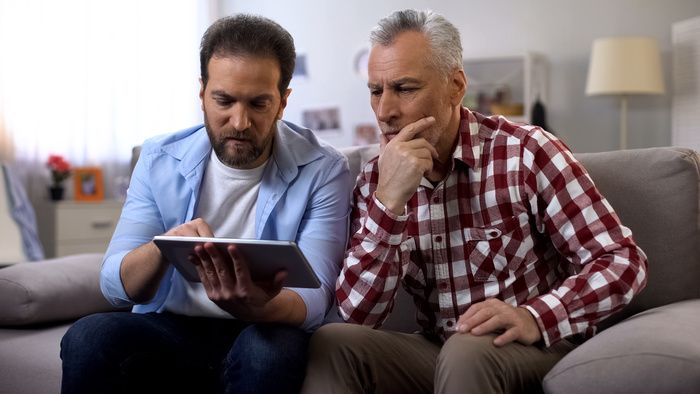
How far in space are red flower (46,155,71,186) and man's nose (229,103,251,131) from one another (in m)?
3.22

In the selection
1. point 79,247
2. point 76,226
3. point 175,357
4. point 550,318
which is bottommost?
point 79,247

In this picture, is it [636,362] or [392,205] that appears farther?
[392,205]

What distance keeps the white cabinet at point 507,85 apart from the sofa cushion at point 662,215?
3.30 meters

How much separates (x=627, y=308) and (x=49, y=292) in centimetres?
126

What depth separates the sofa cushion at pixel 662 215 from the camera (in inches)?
65.7

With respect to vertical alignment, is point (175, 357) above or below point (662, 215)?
below

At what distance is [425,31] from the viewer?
1.67 meters

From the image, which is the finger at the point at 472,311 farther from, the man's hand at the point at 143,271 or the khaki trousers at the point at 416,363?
the man's hand at the point at 143,271

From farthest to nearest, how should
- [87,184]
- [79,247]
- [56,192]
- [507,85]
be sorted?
[507,85] < [87,184] < [56,192] < [79,247]

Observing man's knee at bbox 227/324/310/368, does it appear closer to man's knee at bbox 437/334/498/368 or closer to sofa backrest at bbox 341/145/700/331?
man's knee at bbox 437/334/498/368

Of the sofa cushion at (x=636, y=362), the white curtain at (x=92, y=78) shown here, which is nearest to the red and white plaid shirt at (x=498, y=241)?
the sofa cushion at (x=636, y=362)

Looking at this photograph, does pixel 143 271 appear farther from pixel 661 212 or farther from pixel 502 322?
pixel 661 212

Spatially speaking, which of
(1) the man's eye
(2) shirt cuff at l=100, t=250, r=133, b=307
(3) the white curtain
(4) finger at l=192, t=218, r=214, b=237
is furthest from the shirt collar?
(3) the white curtain

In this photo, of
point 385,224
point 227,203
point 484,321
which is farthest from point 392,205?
point 227,203
